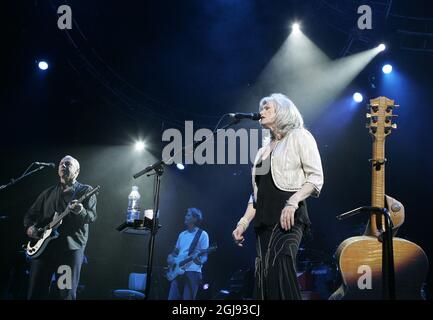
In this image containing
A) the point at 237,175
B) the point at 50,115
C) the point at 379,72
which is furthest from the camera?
the point at 237,175

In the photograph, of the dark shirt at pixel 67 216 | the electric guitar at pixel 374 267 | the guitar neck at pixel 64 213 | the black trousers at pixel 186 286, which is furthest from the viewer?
the black trousers at pixel 186 286

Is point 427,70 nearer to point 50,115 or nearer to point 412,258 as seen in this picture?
point 412,258

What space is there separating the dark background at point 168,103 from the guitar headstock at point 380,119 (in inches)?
132

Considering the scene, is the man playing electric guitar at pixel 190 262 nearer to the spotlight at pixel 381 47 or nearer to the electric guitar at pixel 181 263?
the electric guitar at pixel 181 263

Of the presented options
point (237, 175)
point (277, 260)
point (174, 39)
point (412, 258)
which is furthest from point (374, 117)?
point (237, 175)

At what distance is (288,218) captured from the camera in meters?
2.59

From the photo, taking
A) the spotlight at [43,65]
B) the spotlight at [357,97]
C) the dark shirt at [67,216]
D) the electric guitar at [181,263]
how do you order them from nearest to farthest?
the dark shirt at [67,216] < the spotlight at [43,65] < the electric guitar at [181,263] < the spotlight at [357,97]

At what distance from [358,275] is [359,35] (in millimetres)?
4975

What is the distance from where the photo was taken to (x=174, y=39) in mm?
9266

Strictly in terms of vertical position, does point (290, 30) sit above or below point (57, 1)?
above

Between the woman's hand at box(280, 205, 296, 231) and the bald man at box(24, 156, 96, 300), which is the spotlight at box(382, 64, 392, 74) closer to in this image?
the bald man at box(24, 156, 96, 300)

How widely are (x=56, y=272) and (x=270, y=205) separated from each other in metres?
3.60

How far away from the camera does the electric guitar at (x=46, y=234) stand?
5395mm

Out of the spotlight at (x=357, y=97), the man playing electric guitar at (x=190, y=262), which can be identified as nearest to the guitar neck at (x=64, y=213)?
the man playing electric guitar at (x=190, y=262)
